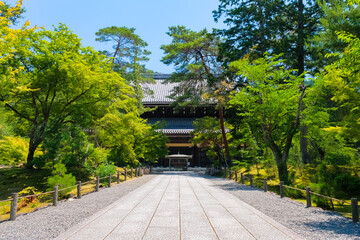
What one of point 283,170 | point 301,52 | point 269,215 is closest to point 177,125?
point 301,52

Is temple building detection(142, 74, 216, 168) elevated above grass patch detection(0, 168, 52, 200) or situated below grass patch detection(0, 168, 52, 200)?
above

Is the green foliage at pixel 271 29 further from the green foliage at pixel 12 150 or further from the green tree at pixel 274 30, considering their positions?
the green foliage at pixel 12 150

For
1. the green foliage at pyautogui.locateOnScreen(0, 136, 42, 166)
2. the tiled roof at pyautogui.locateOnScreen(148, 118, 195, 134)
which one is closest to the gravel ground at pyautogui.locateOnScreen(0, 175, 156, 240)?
the green foliage at pyautogui.locateOnScreen(0, 136, 42, 166)

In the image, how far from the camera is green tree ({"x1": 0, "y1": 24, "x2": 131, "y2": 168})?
48.2 ft

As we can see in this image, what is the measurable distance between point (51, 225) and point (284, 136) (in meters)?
14.1

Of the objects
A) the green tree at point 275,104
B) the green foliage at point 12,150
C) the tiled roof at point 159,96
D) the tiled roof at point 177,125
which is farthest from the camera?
the tiled roof at point 159,96

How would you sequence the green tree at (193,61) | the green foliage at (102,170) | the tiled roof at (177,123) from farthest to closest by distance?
the tiled roof at (177,123), the green tree at (193,61), the green foliage at (102,170)

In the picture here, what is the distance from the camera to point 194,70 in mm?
23125

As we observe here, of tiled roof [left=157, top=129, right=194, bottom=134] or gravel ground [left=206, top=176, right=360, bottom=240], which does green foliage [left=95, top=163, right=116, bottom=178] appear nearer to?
gravel ground [left=206, top=176, right=360, bottom=240]

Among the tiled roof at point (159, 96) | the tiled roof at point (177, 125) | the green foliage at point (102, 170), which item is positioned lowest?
the green foliage at point (102, 170)

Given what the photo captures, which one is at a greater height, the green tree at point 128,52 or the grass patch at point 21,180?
the green tree at point 128,52

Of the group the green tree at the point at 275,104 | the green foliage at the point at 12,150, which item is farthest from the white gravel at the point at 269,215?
the green foliage at the point at 12,150

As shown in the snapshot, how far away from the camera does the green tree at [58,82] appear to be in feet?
48.2

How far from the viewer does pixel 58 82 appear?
1544 cm
